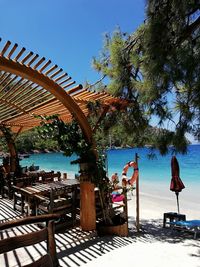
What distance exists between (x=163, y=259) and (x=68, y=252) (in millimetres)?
1330

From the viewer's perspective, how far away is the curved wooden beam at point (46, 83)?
12.5 feet

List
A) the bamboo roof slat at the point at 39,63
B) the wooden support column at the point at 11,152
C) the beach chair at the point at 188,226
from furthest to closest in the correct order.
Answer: the wooden support column at the point at 11,152, the beach chair at the point at 188,226, the bamboo roof slat at the point at 39,63

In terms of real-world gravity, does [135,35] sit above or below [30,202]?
above

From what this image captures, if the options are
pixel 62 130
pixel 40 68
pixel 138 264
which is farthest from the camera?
pixel 62 130

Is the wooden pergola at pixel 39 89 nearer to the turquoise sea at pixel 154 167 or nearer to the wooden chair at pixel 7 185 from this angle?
the turquoise sea at pixel 154 167

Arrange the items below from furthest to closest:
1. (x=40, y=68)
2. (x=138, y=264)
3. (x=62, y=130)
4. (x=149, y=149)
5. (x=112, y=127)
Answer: (x=112, y=127) → (x=62, y=130) → (x=149, y=149) → (x=40, y=68) → (x=138, y=264)

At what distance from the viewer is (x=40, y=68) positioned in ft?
13.8

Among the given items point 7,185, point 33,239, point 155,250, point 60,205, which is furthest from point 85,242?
point 7,185

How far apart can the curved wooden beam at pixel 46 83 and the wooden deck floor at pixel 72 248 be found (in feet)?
5.30

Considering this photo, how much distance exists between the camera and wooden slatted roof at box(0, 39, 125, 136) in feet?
12.6

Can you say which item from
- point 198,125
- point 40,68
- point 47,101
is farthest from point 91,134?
point 198,125

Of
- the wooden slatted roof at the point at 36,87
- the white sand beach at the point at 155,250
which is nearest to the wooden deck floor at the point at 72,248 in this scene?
the white sand beach at the point at 155,250

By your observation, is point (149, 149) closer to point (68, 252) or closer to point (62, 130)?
point (62, 130)

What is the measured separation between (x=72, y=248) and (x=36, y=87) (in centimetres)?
250
